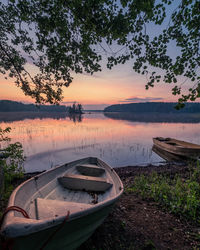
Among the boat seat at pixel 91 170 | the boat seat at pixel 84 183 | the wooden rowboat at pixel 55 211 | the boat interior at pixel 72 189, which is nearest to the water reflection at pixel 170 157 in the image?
the boat seat at pixel 91 170

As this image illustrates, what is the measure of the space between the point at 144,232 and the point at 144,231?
0.04 m

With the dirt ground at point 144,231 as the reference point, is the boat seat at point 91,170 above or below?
above

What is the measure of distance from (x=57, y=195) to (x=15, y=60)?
22.9 ft

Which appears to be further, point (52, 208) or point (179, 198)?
point (179, 198)

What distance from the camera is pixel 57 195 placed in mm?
3832

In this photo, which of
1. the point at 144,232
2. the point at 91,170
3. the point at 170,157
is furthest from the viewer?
the point at 170,157

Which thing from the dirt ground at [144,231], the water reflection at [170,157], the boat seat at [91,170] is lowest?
the water reflection at [170,157]

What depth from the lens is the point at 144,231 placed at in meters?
3.27

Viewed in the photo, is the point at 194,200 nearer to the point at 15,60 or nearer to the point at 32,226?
the point at 32,226

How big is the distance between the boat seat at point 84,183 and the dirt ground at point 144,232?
903 millimetres

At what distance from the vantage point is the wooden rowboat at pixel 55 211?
152 centimetres

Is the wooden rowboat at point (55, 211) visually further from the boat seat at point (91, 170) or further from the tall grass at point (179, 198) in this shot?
the tall grass at point (179, 198)

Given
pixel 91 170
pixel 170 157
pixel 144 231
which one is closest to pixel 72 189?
pixel 91 170

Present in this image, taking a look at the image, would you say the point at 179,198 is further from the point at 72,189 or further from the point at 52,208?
the point at 52,208
